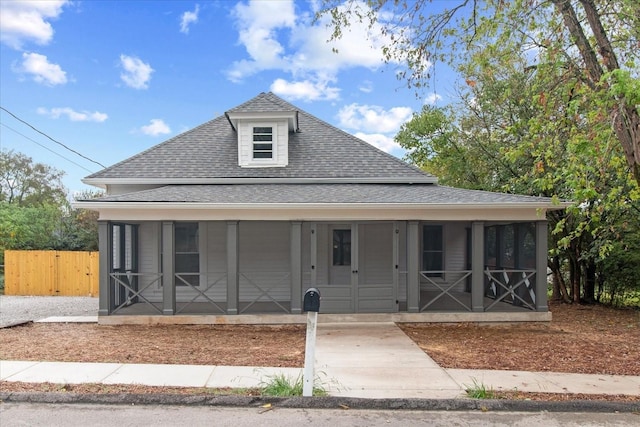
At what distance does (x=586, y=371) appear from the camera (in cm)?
634

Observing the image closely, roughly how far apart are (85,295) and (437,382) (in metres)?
15.4

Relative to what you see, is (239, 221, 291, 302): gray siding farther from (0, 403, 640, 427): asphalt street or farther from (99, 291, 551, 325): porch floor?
(0, 403, 640, 427): asphalt street

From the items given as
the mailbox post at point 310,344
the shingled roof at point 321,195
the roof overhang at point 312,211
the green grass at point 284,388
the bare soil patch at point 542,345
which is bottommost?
the bare soil patch at point 542,345

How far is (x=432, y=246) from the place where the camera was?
1408 centimetres

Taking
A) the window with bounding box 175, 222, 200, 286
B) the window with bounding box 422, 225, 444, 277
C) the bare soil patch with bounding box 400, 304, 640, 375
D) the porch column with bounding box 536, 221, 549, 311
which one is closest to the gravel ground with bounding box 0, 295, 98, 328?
the window with bounding box 175, 222, 200, 286

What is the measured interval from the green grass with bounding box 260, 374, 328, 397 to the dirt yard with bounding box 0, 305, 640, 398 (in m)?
0.97

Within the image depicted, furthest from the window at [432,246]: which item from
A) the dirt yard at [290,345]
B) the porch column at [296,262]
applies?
the porch column at [296,262]

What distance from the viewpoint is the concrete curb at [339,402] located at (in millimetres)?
4844

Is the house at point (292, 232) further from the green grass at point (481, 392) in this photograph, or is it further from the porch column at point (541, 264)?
the green grass at point (481, 392)

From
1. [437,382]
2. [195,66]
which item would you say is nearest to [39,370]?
[437,382]

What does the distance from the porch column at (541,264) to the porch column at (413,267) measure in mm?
2810

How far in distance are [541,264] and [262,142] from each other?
824 cm

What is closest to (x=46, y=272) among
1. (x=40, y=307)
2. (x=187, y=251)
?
(x=40, y=307)

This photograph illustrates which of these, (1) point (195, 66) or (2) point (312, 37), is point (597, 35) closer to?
(2) point (312, 37)
